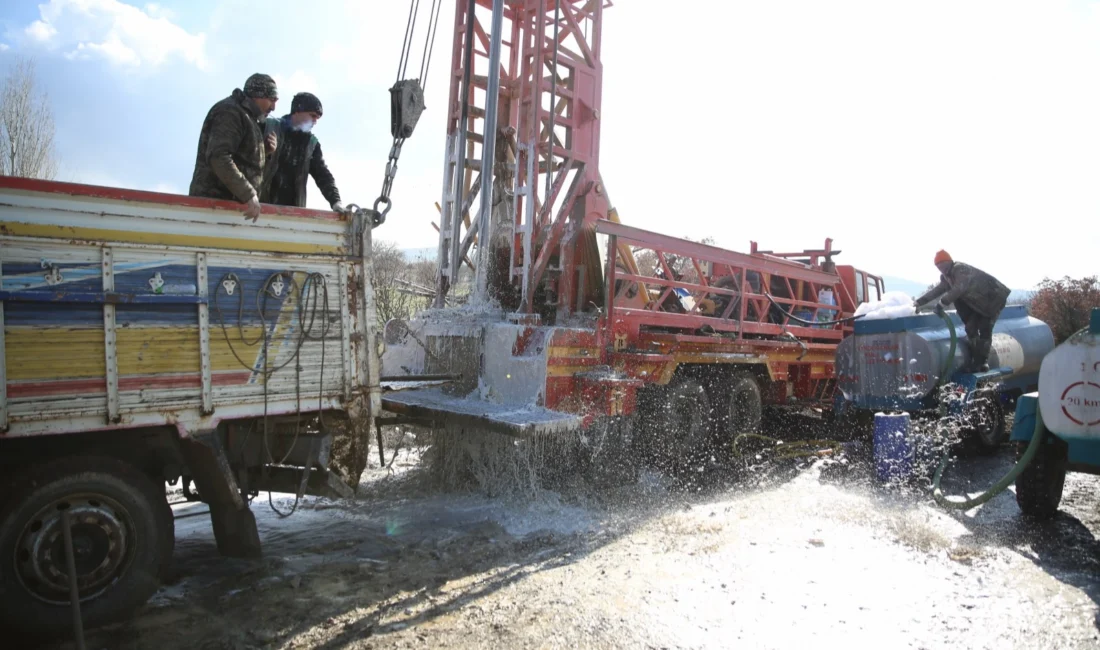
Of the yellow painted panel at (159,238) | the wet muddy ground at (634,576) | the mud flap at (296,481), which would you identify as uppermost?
the yellow painted panel at (159,238)

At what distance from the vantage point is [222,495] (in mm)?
3814

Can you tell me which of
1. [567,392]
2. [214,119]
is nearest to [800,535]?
[567,392]

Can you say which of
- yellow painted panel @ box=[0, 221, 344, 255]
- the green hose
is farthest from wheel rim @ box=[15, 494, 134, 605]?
the green hose

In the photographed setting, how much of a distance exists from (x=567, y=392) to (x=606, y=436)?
678 millimetres

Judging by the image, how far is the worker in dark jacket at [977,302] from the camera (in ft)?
25.6

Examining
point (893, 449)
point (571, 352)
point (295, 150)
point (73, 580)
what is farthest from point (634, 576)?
point (295, 150)

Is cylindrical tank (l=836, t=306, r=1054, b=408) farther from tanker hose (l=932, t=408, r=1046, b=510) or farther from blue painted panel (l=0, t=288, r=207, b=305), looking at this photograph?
blue painted panel (l=0, t=288, r=207, b=305)

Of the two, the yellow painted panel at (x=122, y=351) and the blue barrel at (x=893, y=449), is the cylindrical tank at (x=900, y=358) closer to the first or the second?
the blue barrel at (x=893, y=449)

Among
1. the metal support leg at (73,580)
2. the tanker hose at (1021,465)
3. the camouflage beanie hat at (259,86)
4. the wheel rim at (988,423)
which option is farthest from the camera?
the wheel rim at (988,423)

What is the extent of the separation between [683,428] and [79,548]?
522cm

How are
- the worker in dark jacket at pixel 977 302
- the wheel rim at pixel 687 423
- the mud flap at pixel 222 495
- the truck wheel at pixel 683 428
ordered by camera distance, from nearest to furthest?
the mud flap at pixel 222 495 → the truck wheel at pixel 683 428 → the wheel rim at pixel 687 423 → the worker in dark jacket at pixel 977 302

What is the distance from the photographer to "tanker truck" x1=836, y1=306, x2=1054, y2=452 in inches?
294

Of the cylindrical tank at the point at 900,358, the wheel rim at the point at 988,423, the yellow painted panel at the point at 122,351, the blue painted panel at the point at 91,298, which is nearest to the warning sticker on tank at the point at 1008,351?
the cylindrical tank at the point at 900,358

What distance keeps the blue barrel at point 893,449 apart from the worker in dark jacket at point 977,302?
183 centimetres
